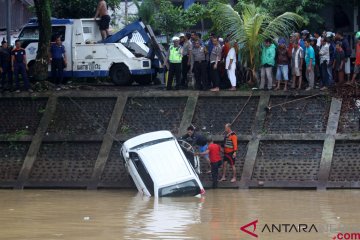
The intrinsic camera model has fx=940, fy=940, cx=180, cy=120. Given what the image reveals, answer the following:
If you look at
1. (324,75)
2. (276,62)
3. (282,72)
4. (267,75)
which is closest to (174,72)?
(267,75)

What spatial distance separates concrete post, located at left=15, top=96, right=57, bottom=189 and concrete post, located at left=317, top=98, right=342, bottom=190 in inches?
323

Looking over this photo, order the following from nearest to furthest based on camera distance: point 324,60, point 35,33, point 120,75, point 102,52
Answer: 1. point 324,60
2. point 102,52
3. point 120,75
4. point 35,33

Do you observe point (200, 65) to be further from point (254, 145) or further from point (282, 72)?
point (254, 145)

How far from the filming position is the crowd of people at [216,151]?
2512 centimetres

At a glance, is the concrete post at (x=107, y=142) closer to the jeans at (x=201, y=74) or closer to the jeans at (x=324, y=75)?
the jeans at (x=201, y=74)

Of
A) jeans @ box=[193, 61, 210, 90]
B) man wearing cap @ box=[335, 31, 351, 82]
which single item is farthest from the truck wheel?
man wearing cap @ box=[335, 31, 351, 82]

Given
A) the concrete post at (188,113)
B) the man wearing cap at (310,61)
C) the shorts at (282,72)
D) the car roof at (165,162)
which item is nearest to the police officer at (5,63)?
the concrete post at (188,113)

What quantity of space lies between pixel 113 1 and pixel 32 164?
38.1 ft

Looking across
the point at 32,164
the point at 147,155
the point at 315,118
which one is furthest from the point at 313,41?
the point at 32,164

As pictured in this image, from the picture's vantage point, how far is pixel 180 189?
23.3 meters

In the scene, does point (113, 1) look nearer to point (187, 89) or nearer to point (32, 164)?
point (187, 89)

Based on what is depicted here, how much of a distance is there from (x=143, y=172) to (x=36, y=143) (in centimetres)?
492

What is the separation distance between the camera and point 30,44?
Answer: 30.3 m

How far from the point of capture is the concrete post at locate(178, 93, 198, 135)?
27.1 meters
